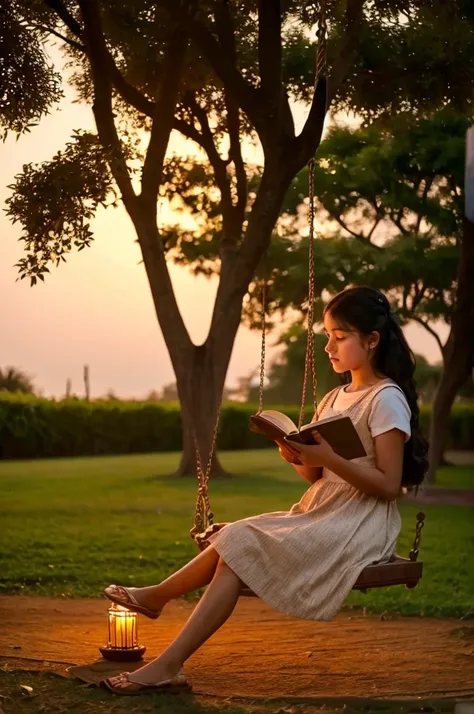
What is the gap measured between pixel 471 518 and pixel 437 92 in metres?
4.82

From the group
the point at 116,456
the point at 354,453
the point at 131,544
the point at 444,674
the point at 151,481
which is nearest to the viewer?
the point at 354,453

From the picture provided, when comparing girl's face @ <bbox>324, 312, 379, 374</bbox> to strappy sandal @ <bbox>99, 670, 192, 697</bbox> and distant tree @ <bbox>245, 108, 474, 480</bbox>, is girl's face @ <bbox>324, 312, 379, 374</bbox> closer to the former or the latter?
strappy sandal @ <bbox>99, 670, 192, 697</bbox>

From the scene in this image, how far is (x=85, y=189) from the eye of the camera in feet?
26.8

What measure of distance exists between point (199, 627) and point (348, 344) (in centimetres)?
128

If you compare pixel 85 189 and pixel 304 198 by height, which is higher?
pixel 304 198

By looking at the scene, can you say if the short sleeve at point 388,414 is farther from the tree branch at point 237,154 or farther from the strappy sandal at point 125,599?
the tree branch at point 237,154

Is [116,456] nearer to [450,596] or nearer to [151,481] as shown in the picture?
[151,481]

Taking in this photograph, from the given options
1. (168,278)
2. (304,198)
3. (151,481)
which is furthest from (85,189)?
(304,198)

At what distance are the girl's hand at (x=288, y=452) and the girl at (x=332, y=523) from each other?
0.04ft

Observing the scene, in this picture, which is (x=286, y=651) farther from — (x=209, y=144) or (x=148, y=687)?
(x=209, y=144)

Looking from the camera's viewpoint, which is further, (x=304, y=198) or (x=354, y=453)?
(x=304, y=198)

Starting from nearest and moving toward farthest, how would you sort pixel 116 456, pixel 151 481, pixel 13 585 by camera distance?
pixel 13 585
pixel 151 481
pixel 116 456

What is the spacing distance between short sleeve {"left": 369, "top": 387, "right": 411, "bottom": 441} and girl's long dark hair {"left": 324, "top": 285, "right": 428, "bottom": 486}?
0.32 ft

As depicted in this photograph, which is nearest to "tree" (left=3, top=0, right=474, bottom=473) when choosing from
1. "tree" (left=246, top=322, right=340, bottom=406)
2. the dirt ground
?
the dirt ground
